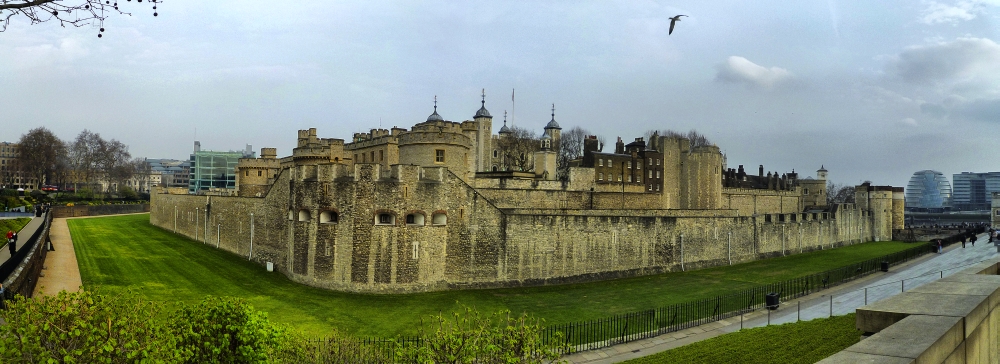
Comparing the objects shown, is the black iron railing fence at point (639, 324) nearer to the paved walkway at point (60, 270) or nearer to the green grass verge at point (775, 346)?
the green grass verge at point (775, 346)

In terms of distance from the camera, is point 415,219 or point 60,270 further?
point 60,270

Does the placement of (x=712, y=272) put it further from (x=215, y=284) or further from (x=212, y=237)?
(x=212, y=237)

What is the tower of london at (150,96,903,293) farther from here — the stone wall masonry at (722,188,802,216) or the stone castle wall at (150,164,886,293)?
the stone wall masonry at (722,188,802,216)

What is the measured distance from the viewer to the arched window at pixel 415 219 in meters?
28.8

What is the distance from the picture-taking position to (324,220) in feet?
95.5

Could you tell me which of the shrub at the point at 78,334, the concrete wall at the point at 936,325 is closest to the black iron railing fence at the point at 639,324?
the shrub at the point at 78,334

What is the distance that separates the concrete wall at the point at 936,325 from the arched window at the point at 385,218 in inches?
870

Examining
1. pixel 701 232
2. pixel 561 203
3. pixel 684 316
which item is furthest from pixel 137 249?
pixel 701 232

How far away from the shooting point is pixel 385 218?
94.3 feet

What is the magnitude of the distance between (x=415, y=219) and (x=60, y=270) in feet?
56.8

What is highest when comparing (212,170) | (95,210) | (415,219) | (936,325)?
(212,170)

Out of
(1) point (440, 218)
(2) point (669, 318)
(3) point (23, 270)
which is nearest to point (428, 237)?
(1) point (440, 218)

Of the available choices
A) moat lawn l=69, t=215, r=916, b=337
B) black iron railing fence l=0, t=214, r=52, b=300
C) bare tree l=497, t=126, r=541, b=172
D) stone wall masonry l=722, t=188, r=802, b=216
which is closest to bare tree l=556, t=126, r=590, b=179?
bare tree l=497, t=126, r=541, b=172

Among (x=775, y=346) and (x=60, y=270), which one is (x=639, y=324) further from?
(x=60, y=270)
